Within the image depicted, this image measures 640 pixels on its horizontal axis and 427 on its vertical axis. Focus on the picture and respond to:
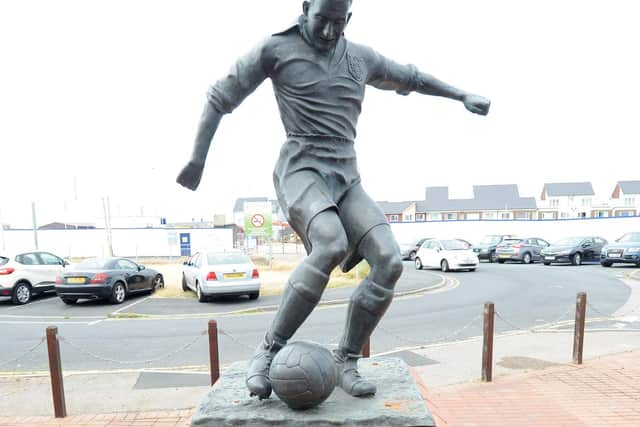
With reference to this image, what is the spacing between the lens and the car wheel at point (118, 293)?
1135 centimetres

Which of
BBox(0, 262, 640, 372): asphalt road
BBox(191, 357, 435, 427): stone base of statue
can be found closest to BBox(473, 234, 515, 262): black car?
BBox(0, 262, 640, 372): asphalt road

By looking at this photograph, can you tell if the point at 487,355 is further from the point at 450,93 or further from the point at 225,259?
the point at 225,259

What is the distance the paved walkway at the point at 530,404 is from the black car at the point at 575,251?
1611 centimetres

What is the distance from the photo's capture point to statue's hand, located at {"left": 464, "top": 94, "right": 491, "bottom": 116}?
3.08m

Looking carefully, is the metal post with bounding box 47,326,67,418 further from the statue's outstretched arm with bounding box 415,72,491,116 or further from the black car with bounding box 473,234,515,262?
the black car with bounding box 473,234,515,262

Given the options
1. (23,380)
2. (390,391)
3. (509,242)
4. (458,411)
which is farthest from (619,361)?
(509,242)

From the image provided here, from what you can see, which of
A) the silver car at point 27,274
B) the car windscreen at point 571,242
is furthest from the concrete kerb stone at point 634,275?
the silver car at point 27,274

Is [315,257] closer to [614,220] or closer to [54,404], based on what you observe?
[54,404]

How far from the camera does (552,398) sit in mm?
4297

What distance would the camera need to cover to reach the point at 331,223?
2.49 m

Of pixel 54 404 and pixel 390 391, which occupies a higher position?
pixel 390 391

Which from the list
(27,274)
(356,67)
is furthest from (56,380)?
(27,274)

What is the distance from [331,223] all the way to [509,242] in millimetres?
22175

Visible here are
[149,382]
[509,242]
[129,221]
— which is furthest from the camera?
[129,221]
